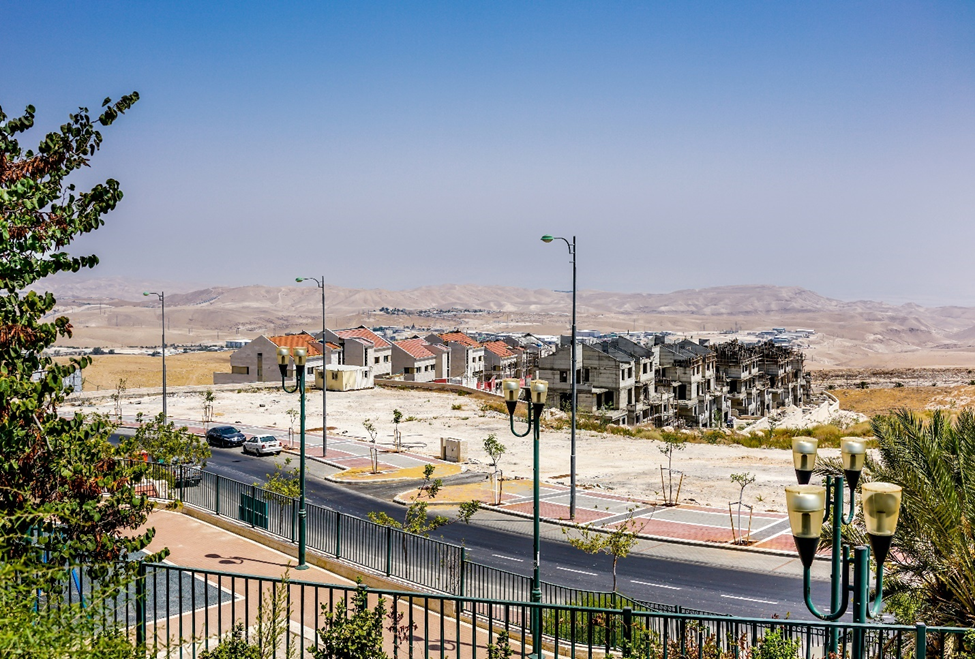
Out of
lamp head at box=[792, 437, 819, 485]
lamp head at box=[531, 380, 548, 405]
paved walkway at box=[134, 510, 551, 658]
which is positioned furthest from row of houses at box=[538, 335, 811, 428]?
lamp head at box=[792, 437, 819, 485]

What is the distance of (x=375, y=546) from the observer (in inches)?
732

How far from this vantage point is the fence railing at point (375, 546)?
17078 mm

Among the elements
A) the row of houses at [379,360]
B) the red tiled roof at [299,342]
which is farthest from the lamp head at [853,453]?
the red tiled roof at [299,342]

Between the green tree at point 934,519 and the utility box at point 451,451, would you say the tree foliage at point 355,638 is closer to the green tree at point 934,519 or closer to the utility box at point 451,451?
the green tree at point 934,519

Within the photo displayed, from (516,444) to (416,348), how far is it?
42.5 metres

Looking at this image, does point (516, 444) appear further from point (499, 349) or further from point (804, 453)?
point (499, 349)

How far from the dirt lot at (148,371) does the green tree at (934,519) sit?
3187 inches

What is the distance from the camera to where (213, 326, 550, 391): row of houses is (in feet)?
247

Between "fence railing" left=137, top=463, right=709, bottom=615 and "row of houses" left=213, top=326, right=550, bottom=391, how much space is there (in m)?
46.4

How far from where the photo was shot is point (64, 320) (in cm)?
748

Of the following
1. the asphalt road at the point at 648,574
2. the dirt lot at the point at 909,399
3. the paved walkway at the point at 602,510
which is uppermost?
the asphalt road at the point at 648,574

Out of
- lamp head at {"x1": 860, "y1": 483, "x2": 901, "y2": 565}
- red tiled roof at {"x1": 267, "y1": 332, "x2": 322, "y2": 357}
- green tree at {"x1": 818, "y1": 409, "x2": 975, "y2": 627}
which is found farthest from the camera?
red tiled roof at {"x1": 267, "y1": 332, "x2": 322, "y2": 357}

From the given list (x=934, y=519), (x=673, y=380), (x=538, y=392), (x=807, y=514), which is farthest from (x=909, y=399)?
(x=807, y=514)

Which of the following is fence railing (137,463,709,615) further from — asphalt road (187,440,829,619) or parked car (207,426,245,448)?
parked car (207,426,245,448)
